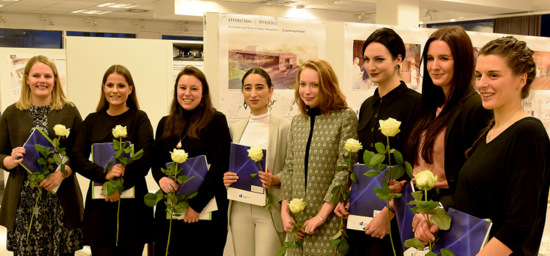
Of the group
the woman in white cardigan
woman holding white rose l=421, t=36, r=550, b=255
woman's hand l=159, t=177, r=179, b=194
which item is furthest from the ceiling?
woman holding white rose l=421, t=36, r=550, b=255

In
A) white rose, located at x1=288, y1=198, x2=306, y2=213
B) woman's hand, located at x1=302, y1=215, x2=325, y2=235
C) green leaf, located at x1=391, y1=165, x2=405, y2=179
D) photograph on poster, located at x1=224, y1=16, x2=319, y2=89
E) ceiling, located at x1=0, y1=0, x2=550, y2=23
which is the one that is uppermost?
ceiling, located at x1=0, y1=0, x2=550, y2=23

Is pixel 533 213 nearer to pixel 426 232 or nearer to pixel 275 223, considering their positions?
pixel 426 232

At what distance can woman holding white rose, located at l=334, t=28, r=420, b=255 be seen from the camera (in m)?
2.46

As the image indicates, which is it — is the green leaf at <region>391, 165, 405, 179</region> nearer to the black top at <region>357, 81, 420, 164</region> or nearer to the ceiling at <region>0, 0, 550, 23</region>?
the black top at <region>357, 81, 420, 164</region>

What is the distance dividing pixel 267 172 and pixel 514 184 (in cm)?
149

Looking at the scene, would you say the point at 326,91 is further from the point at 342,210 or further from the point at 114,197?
the point at 114,197

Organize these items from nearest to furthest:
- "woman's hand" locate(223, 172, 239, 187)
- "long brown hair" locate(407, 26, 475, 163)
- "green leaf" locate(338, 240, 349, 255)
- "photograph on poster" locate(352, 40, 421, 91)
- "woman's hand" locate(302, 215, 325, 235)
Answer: "long brown hair" locate(407, 26, 475, 163), "green leaf" locate(338, 240, 349, 255), "woman's hand" locate(302, 215, 325, 235), "woman's hand" locate(223, 172, 239, 187), "photograph on poster" locate(352, 40, 421, 91)

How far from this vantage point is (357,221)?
2.51 m

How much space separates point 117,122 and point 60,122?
19.6 inches

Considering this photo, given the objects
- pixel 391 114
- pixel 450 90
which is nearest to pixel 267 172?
pixel 391 114

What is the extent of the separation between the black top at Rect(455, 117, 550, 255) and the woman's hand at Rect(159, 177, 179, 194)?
5.21ft

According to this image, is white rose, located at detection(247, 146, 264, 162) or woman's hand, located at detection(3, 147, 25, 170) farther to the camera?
woman's hand, located at detection(3, 147, 25, 170)

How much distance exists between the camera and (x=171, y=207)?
9.37 feet

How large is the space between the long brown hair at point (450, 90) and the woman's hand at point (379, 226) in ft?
0.98
